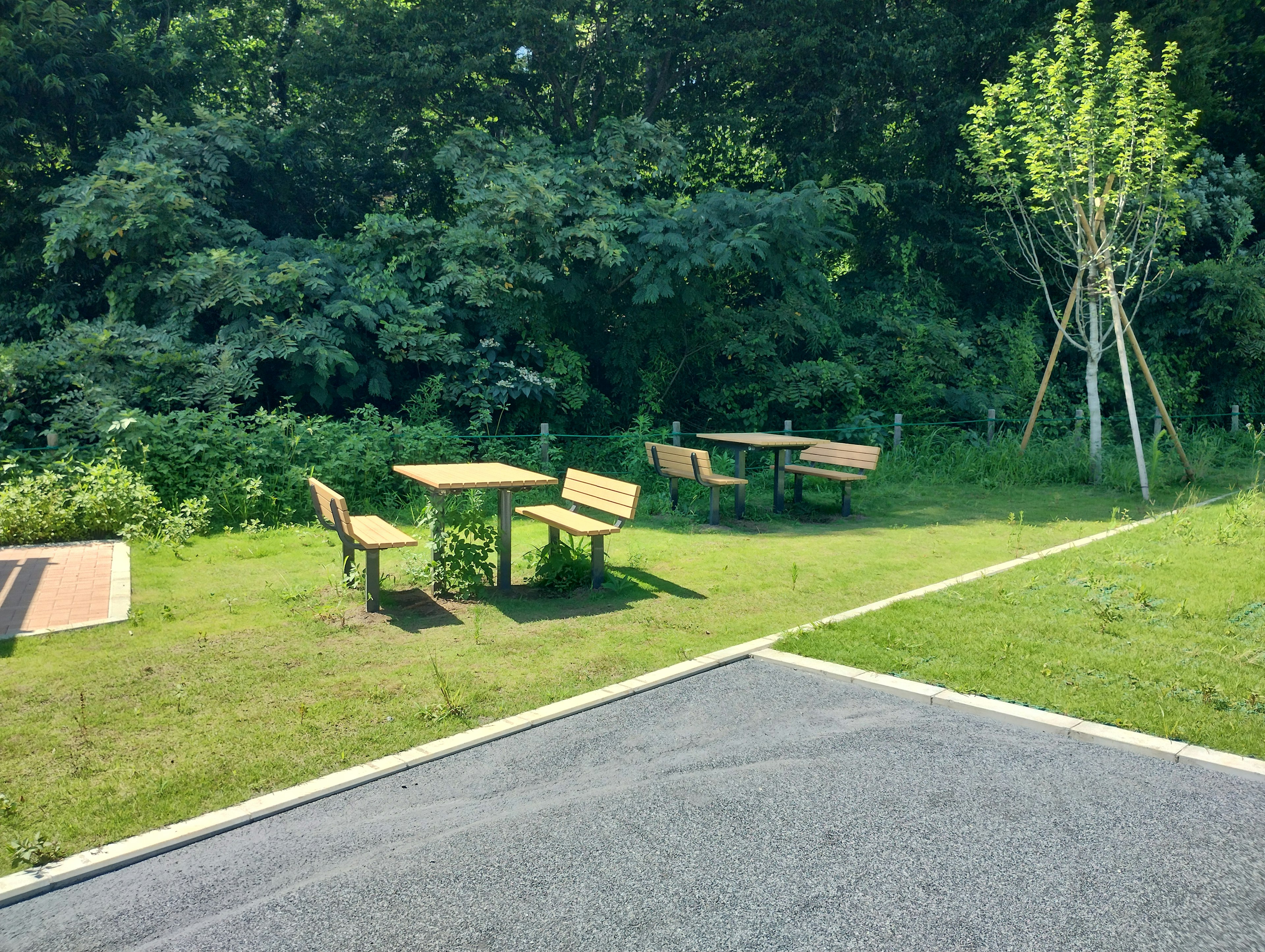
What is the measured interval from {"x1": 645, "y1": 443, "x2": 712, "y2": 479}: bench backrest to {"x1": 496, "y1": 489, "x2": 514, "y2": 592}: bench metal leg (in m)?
3.77

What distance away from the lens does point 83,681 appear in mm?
5270

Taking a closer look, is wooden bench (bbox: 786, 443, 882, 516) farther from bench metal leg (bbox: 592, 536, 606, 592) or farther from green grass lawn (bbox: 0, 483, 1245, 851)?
bench metal leg (bbox: 592, 536, 606, 592)

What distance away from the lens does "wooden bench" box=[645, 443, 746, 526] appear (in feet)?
35.5

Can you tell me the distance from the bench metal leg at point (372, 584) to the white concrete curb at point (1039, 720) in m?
2.84

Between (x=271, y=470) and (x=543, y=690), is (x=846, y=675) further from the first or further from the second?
→ (x=271, y=470)

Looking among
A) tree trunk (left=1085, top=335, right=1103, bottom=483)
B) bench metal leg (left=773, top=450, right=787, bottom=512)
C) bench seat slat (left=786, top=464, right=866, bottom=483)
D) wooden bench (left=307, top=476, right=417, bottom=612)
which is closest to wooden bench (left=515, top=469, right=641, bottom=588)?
wooden bench (left=307, top=476, right=417, bottom=612)

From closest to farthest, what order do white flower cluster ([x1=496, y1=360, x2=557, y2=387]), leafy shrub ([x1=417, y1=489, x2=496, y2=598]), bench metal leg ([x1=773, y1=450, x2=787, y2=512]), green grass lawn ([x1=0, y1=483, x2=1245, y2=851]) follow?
green grass lawn ([x1=0, y1=483, x2=1245, y2=851]) → leafy shrub ([x1=417, y1=489, x2=496, y2=598]) → bench metal leg ([x1=773, y1=450, x2=787, y2=512]) → white flower cluster ([x1=496, y1=360, x2=557, y2=387])

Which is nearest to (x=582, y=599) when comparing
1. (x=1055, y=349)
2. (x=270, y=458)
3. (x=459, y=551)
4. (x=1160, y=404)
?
(x=459, y=551)

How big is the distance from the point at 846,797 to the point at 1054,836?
809 mm

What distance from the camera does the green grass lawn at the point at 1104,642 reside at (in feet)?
16.1

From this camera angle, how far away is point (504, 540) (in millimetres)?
7379

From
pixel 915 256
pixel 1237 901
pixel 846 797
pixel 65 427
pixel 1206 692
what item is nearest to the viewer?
pixel 1237 901

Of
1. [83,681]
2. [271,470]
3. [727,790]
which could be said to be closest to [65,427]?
[271,470]

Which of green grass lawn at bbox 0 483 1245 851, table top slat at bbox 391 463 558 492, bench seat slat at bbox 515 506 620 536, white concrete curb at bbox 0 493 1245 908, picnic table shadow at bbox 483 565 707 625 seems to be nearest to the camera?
white concrete curb at bbox 0 493 1245 908
